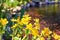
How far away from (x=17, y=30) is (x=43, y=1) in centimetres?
1247

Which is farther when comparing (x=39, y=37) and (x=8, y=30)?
(x=8, y=30)

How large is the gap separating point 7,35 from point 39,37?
0.96 meters

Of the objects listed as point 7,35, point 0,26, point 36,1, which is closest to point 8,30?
point 7,35

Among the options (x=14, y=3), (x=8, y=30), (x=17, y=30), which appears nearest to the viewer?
(x=17, y=30)

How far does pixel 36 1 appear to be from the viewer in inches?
Answer: 545

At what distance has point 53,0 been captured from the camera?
1507cm

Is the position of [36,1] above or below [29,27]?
below

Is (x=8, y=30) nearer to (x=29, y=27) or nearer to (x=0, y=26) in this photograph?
(x=0, y=26)

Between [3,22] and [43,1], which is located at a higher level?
[3,22]

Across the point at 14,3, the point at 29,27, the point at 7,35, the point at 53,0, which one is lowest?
the point at 53,0

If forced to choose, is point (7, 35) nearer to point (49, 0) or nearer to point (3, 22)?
point (3, 22)

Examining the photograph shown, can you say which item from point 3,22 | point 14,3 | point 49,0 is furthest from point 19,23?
point 49,0

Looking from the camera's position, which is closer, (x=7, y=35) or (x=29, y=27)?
(x=29, y=27)

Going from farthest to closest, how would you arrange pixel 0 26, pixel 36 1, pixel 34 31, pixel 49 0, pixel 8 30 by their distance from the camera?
pixel 49 0
pixel 36 1
pixel 8 30
pixel 0 26
pixel 34 31
